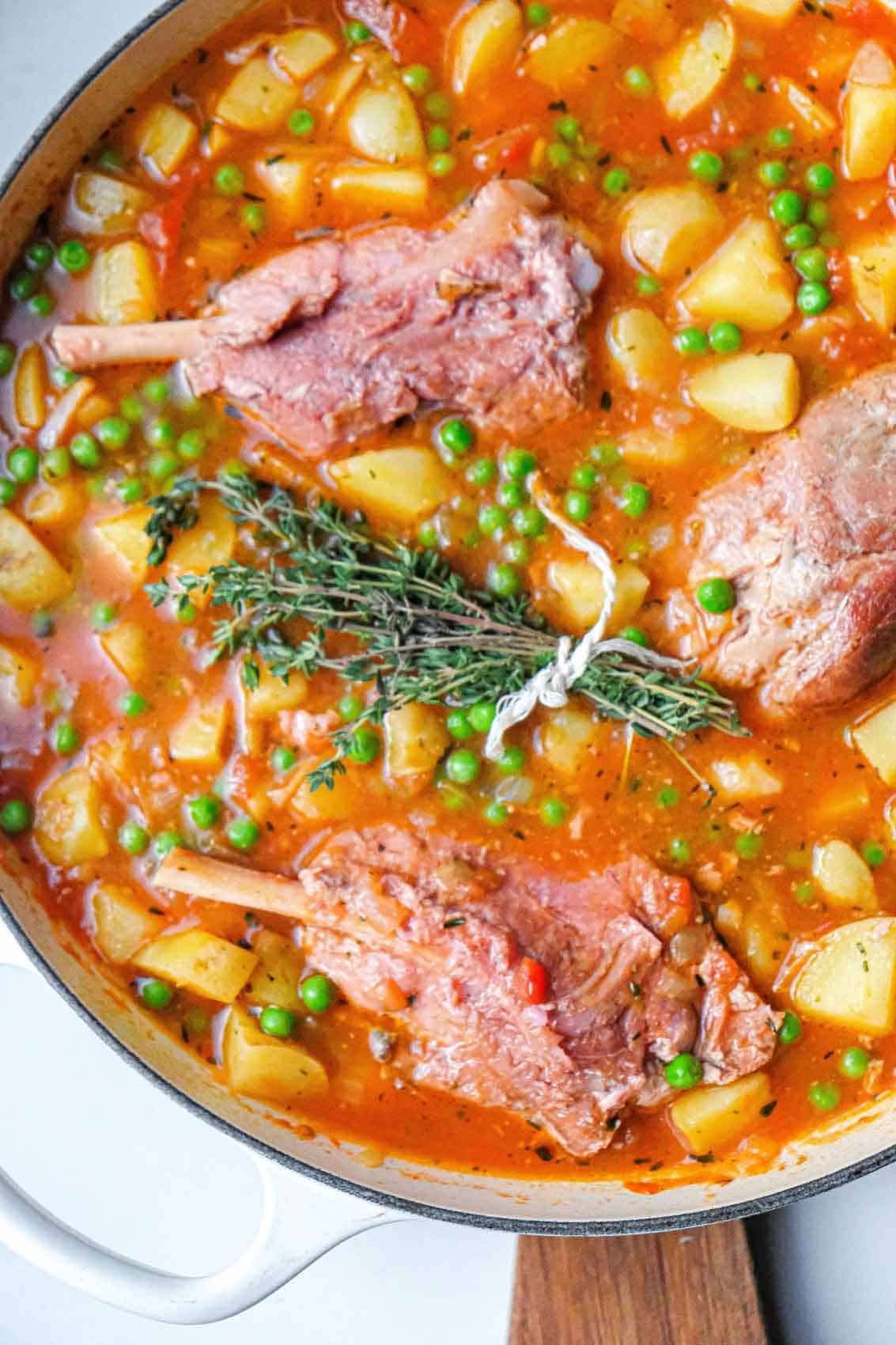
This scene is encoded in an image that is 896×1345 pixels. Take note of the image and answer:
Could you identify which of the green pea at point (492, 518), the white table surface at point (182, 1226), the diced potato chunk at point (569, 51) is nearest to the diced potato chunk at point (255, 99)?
the white table surface at point (182, 1226)

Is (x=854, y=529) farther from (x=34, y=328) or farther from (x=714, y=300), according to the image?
(x=34, y=328)

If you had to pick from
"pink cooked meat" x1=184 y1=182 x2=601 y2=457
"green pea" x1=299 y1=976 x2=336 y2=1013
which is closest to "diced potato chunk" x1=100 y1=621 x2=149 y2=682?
"pink cooked meat" x1=184 y1=182 x2=601 y2=457

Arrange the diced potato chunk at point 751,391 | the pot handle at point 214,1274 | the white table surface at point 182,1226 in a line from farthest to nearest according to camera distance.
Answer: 1. the white table surface at point 182,1226
2. the diced potato chunk at point 751,391
3. the pot handle at point 214,1274

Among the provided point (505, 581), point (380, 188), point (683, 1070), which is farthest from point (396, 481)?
point (683, 1070)

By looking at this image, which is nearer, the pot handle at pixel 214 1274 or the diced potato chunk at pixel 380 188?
the pot handle at pixel 214 1274

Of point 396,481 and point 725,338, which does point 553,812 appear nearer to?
point 396,481

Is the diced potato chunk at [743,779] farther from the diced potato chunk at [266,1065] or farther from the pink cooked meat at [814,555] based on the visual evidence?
the diced potato chunk at [266,1065]
